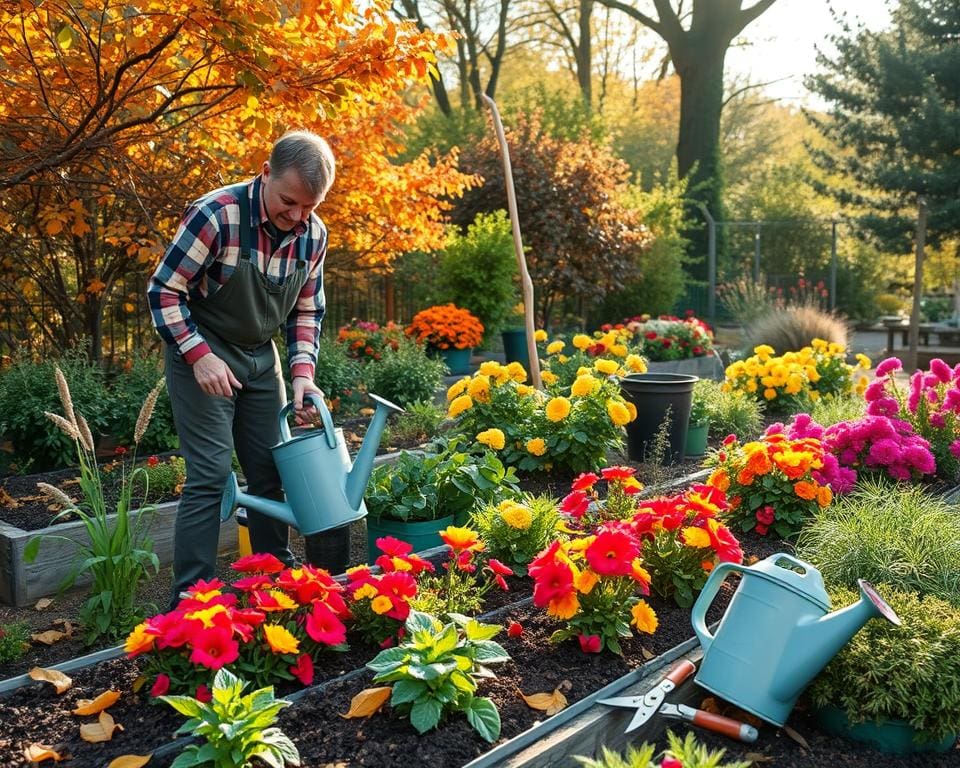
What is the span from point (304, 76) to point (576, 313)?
921cm

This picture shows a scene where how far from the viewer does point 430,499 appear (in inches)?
140

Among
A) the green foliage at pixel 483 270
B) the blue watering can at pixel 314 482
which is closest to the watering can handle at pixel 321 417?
the blue watering can at pixel 314 482

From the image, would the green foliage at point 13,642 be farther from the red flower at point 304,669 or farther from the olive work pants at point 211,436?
the red flower at point 304,669

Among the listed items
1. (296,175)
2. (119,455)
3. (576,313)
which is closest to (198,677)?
(296,175)

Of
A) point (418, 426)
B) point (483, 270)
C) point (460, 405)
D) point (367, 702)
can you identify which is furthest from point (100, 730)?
point (483, 270)

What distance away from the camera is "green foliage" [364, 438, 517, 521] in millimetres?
3521

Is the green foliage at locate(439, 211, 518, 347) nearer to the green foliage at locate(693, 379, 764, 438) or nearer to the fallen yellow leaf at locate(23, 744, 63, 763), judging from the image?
the green foliage at locate(693, 379, 764, 438)

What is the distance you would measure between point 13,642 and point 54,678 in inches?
23.2

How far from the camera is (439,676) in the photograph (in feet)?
6.75

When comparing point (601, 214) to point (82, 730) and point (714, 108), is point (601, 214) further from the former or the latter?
point (82, 730)

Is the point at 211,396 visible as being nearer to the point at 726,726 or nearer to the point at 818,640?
the point at 726,726

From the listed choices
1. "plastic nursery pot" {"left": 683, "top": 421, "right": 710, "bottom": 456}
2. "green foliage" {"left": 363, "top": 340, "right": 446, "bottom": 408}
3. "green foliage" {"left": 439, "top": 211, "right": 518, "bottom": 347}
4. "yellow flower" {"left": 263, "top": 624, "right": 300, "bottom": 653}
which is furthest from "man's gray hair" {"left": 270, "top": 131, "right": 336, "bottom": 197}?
"green foliage" {"left": 439, "top": 211, "right": 518, "bottom": 347}

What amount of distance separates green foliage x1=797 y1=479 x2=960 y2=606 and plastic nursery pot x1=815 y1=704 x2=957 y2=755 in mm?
→ 463

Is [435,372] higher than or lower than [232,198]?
lower
